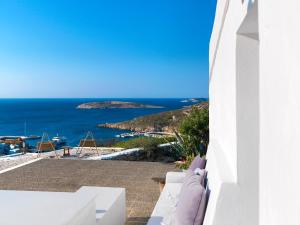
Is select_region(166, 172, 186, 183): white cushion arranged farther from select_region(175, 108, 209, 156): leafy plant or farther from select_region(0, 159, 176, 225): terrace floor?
select_region(175, 108, 209, 156): leafy plant

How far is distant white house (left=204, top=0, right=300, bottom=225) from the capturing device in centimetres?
111

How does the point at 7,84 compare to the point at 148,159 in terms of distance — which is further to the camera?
the point at 7,84

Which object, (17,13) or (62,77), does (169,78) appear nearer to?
(62,77)

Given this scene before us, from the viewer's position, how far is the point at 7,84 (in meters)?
41.4

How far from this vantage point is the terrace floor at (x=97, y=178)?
5852 mm

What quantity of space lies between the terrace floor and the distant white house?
9.94 feet

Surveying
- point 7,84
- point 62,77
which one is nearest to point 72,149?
point 62,77
